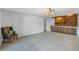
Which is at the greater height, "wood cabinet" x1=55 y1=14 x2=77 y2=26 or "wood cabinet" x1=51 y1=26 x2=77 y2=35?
"wood cabinet" x1=55 y1=14 x2=77 y2=26

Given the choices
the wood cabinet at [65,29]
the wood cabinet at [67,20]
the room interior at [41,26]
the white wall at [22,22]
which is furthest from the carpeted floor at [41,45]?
the wood cabinet at [67,20]

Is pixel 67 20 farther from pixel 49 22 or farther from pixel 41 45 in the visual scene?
pixel 41 45

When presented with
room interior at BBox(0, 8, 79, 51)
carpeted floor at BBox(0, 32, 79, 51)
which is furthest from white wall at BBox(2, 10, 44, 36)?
carpeted floor at BBox(0, 32, 79, 51)

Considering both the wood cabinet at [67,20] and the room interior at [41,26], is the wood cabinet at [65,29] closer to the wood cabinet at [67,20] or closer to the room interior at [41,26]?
the room interior at [41,26]

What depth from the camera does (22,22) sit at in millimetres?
6680

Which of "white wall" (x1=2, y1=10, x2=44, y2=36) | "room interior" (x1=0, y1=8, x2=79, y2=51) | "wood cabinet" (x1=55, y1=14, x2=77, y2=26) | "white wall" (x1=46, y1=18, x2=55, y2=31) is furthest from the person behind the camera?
"white wall" (x1=46, y1=18, x2=55, y2=31)

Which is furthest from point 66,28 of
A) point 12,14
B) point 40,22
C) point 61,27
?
point 12,14

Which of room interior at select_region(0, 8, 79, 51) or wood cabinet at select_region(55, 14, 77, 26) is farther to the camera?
wood cabinet at select_region(55, 14, 77, 26)

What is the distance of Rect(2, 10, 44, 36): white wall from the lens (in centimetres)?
514

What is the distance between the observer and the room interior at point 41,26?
4.61 metres

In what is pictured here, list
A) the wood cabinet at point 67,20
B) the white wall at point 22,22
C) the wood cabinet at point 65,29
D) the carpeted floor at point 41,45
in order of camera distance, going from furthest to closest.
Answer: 1. the wood cabinet at point 67,20
2. the wood cabinet at point 65,29
3. the white wall at point 22,22
4. the carpeted floor at point 41,45

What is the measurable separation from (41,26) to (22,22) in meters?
2.95

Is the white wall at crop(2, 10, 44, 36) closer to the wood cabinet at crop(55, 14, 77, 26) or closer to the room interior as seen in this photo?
the room interior
